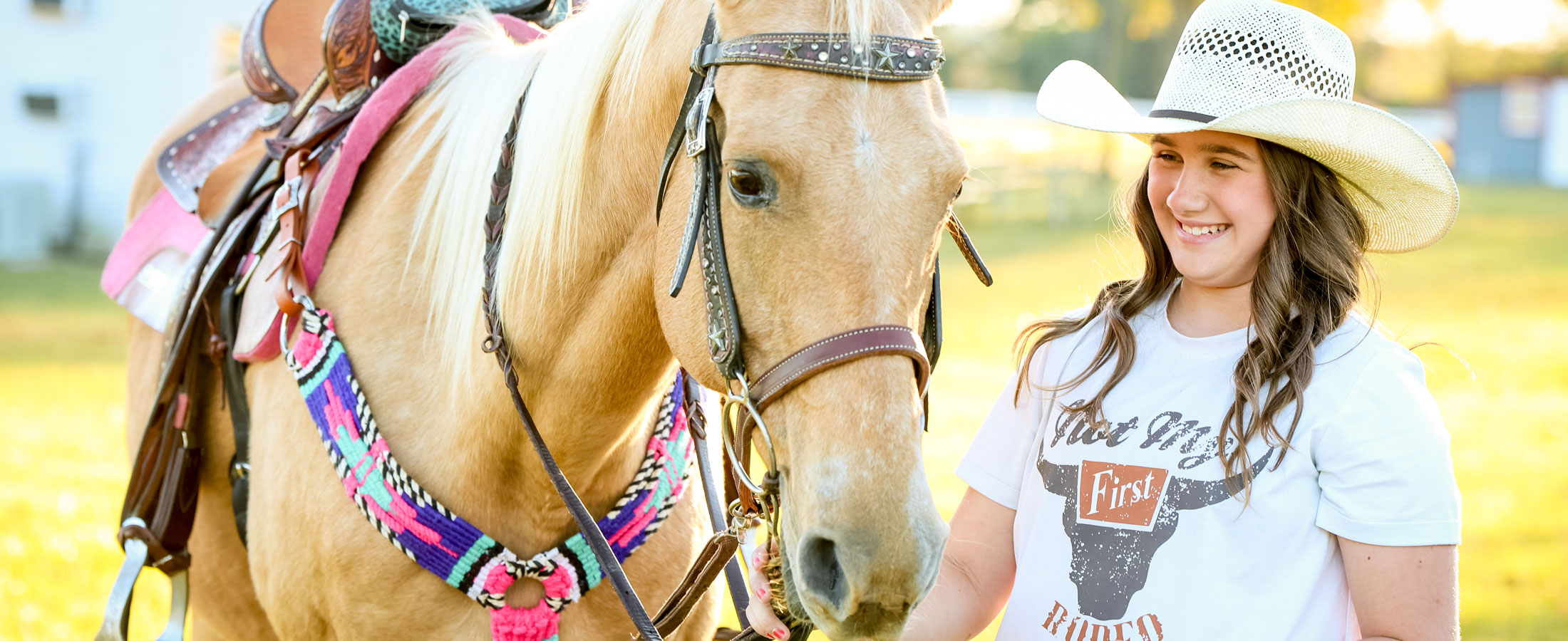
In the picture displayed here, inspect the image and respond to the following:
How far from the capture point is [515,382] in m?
1.78

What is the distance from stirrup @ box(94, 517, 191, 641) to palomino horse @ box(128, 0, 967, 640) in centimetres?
25

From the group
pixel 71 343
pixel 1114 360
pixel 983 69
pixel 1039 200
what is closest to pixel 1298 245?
pixel 1114 360

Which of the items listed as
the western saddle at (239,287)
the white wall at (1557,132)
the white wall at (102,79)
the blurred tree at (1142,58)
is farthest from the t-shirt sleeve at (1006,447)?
the white wall at (1557,132)

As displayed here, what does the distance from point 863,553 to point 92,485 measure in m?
6.24

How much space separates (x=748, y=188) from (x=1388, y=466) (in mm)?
940

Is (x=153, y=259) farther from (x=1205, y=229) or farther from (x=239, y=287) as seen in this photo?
(x=1205, y=229)

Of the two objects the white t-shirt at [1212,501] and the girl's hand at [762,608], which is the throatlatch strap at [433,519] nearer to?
the girl's hand at [762,608]

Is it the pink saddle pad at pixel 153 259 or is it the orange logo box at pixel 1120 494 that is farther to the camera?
the pink saddle pad at pixel 153 259

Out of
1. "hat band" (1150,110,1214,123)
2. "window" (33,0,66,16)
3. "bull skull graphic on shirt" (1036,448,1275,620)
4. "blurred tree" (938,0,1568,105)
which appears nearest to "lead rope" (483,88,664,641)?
"bull skull graphic on shirt" (1036,448,1275,620)

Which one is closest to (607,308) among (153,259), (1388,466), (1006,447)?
(1006,447)

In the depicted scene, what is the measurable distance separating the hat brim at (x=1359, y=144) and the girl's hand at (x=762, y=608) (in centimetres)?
87

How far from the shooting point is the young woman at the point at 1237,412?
5.14ft

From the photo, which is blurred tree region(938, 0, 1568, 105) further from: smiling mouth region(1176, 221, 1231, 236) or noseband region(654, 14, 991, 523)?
noseband region(654, 14, 991, 523)

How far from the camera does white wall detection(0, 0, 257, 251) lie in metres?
16.6
